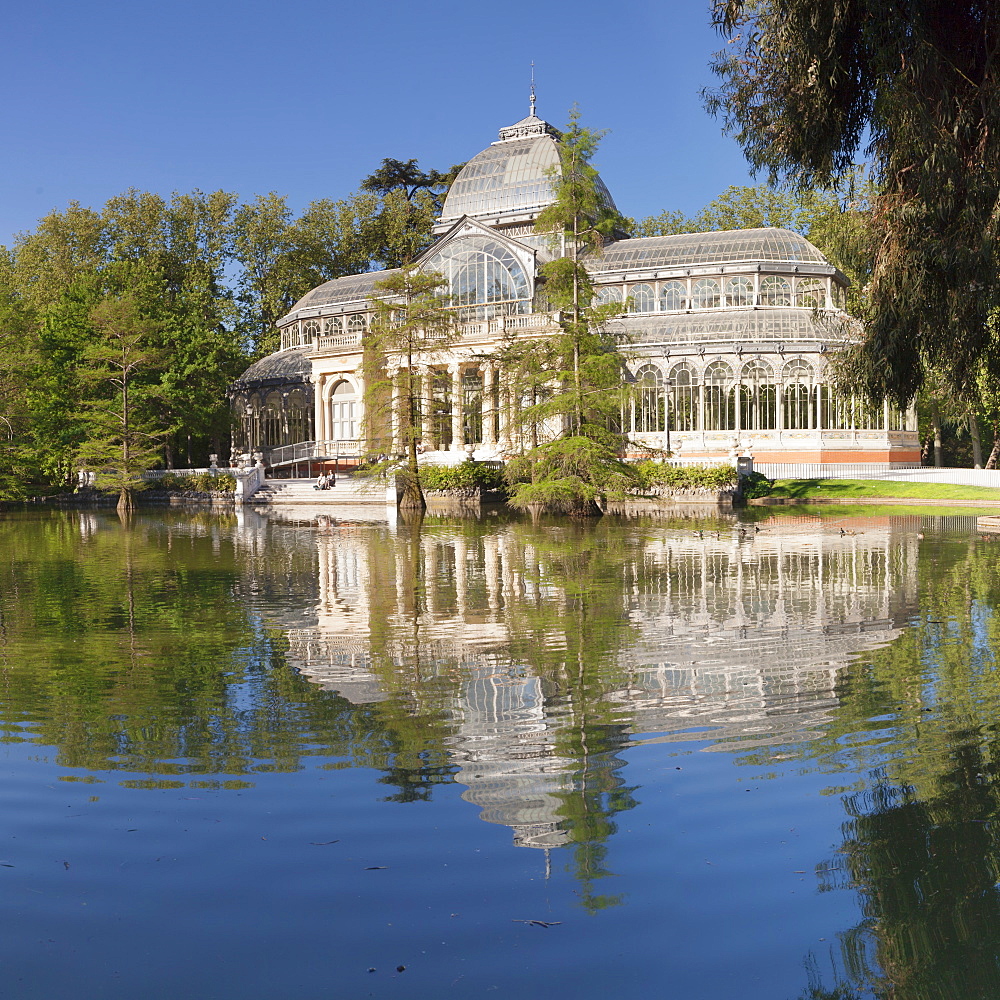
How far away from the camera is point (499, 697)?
966 centimetres

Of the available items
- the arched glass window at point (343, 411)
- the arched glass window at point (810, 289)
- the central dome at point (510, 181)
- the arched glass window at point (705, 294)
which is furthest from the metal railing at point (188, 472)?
the arched glass window at point (810, 289)

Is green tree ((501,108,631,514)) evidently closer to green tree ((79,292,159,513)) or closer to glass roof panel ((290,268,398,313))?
green tree ((79,292,159,513))

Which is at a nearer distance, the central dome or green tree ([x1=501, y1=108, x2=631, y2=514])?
green tree ([x1=501, y1=108, x2=631, y2=514])

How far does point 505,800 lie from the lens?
22.8ft

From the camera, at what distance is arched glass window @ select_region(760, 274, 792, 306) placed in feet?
169

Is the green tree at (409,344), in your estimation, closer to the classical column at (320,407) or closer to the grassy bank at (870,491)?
the grassy bank at (870,491)

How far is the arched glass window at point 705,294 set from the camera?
5241 cm

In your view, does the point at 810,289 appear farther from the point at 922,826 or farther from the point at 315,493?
the point at 922,826

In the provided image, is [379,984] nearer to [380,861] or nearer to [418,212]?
[380,861]

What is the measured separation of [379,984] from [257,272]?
249 feet

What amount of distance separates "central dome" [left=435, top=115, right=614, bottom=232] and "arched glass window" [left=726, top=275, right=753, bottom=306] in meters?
10.3

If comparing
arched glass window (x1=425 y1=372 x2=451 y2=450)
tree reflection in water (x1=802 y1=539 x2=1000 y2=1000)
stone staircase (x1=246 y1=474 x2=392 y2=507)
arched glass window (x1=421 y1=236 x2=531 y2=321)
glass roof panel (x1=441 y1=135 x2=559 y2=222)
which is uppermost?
glass roof panel (x1=441 y1=135 x2=559 y2=222)

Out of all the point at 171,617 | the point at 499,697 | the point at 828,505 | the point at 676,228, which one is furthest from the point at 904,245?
the point at 676,228

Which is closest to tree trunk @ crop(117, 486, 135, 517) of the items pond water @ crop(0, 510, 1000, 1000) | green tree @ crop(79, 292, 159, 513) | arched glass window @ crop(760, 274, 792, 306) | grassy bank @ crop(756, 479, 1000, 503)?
green tree @ crop(79, 292, 159, 513)
